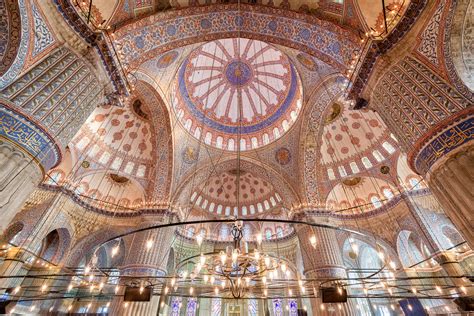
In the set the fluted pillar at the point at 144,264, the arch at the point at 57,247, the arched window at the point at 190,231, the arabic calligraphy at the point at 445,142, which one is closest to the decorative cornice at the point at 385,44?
the arabic calligraphy at the point at 445,142

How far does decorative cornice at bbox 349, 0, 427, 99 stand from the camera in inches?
213

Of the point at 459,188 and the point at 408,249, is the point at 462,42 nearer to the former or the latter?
the point at 459,188

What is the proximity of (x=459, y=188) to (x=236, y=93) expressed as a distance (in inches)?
565

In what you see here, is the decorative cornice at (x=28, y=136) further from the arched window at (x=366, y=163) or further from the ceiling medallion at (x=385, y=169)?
the ceiling medallion at (x=385, y=169)

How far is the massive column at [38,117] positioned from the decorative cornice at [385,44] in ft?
25.9

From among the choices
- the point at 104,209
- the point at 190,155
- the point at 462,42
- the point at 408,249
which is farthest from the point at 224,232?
the point at 462,42

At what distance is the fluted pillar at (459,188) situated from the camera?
4195 mm

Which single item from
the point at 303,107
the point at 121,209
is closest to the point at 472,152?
the point at 303,107

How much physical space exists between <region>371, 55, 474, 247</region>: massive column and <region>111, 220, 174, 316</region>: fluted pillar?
10210mm

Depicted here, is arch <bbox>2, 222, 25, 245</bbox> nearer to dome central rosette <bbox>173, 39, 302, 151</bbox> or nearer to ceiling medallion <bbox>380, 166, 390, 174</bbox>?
dome central rosette <bbox>173, 39, 302, 151</bbox>

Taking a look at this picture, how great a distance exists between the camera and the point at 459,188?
4.39 m

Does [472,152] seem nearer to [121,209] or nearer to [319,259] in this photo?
[319,259]

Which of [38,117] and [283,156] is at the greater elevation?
[283,156]

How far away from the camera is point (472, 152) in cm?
444
